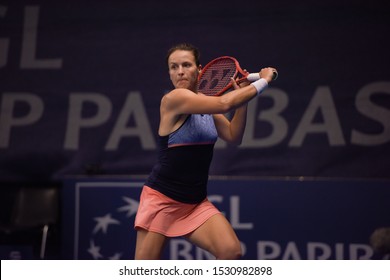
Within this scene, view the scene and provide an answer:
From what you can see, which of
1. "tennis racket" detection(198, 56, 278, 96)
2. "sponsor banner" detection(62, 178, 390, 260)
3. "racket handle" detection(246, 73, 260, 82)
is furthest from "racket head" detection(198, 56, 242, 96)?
"sponsor banner" detection(62, 178, 390, 260)

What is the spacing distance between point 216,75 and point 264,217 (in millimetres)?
2139

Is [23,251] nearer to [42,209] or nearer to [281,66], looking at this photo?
[42,209]

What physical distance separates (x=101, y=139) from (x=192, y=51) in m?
2.97

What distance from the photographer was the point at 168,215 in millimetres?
4941

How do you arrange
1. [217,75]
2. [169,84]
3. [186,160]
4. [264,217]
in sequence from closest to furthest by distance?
[186,160]
[217,75]
[264,217]
[169,84]

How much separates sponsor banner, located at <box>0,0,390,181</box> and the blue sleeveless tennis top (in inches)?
105

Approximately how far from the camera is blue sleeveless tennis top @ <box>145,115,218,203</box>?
16.1ft

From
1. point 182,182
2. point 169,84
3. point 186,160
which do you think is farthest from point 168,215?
point 169,84

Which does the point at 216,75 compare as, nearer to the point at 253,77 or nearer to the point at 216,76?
the point at 216,76

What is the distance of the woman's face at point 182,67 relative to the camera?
16.4 ft

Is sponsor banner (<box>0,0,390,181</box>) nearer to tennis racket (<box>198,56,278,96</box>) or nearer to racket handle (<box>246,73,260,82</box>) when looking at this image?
tennis racket (<box>198,56,278,96</box>)

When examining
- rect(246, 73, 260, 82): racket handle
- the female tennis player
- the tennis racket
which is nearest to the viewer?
the female tennis player
